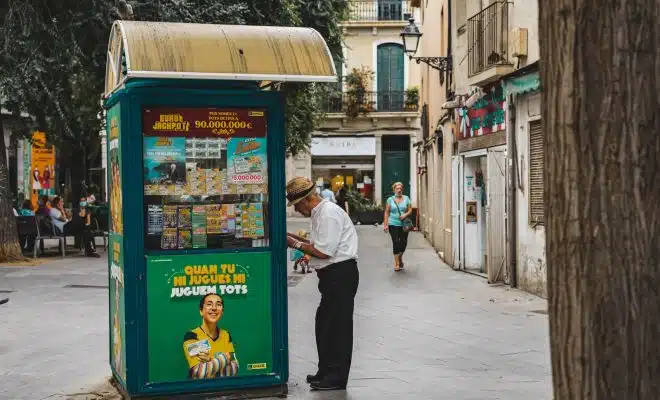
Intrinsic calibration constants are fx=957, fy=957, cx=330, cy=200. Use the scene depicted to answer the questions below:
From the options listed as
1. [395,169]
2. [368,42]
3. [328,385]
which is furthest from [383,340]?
[368,42]

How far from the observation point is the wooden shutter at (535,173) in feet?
46.6

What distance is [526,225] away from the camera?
48.3 ft

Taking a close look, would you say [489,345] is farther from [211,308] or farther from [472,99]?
[472,99]

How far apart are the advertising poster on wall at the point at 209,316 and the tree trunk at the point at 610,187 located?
4255 mm

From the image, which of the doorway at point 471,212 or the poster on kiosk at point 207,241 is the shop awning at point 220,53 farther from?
the doorway at point 471,212

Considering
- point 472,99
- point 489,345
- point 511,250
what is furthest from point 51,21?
point 489,345

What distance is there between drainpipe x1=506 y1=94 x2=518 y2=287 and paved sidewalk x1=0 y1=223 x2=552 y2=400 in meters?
0.44

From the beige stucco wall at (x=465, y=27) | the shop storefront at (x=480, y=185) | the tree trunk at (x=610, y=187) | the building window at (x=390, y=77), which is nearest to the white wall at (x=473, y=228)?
the shop storefront at (x=480, y=185)

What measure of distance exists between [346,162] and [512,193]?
30.6m

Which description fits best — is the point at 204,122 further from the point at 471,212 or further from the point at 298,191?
the point at 471,212

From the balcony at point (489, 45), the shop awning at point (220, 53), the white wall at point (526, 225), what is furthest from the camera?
the balcony at point (489, 45)

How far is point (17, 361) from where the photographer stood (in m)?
8.91

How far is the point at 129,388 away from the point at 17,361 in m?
2.59

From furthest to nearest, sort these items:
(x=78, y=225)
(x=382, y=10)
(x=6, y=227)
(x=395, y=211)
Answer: (x=382, y=10) → (x=78, y=225) → (x=6, y=227) → (x=395, y=211)
